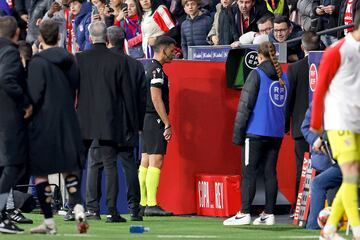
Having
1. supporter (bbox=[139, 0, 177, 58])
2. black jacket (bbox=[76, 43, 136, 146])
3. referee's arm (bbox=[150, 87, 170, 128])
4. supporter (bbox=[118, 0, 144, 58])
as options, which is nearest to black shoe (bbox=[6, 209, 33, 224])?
black jacket (bbox=[76, 43, 136, 146])

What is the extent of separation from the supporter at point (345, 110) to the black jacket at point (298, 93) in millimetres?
4933

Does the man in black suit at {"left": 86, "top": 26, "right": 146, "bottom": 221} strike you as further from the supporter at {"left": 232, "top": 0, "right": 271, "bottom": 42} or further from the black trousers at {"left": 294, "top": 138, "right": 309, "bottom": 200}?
the supporter at {"left": 232, "top": 0, "right": 271, "bottom": 42}

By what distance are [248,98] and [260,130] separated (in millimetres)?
390

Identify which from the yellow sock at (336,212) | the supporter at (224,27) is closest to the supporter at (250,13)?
the supporter at (224,27)

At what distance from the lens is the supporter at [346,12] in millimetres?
19906

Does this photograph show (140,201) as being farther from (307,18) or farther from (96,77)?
(307,18)

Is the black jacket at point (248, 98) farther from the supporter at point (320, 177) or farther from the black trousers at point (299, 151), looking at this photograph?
the black trousers at point (299, 151)

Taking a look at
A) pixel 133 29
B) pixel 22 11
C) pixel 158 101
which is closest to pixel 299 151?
pixel 158 101

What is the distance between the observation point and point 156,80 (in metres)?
17.8

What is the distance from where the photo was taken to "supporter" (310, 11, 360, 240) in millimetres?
12258

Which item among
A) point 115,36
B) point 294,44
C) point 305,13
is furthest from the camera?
point 305,13

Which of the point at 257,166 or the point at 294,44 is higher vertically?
the point at 294,44

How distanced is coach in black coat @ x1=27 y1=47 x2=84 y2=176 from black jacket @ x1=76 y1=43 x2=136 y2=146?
2.41m

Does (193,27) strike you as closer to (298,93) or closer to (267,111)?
(298,93)
